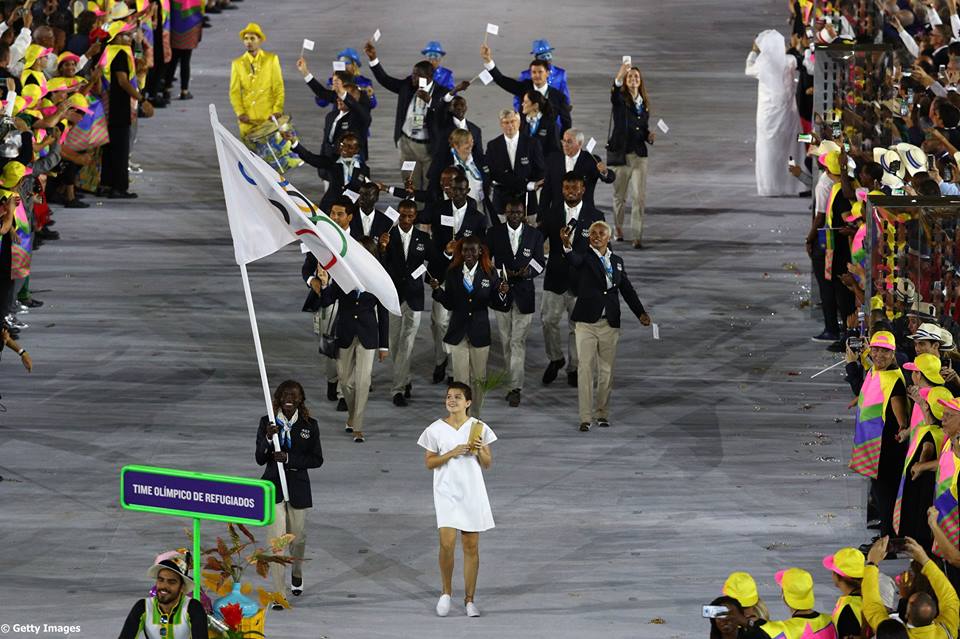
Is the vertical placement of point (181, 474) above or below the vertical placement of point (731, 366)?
above

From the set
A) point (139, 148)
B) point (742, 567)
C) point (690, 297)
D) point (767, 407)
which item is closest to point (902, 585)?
point (742, 567)

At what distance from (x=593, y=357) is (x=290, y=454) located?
4.69 metres

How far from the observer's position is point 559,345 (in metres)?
20.4

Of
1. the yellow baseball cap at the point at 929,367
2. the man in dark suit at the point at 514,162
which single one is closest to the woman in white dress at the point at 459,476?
the yellow baseball cap at the point at 929,367

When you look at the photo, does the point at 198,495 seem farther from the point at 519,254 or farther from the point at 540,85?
the point at 540,85

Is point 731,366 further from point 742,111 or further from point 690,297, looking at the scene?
point 742,111

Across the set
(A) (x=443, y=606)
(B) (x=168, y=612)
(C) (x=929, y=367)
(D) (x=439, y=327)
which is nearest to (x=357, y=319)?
(D) (x=439, y=327)

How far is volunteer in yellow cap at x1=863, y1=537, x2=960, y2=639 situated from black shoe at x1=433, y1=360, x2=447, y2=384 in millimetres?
7758

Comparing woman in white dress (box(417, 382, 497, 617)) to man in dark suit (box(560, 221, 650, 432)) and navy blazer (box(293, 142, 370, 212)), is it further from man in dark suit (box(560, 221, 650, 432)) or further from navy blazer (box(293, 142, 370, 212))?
navy blazer (box(293, 142, 370, 212))

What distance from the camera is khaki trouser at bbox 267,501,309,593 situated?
15.1 meters

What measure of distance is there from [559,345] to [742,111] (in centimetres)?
1125

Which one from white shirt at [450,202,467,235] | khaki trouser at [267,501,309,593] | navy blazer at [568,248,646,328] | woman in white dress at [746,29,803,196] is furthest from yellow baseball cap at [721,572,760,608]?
woman in white dress at [746,29,803,196]

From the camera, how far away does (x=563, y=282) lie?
Answer: 67.3ft

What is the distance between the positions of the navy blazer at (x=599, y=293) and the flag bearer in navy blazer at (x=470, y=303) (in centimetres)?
83
